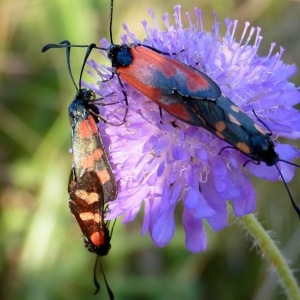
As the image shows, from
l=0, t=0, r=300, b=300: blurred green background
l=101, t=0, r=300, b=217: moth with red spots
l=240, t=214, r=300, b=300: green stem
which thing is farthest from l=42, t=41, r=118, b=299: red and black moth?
l=0, t=0, r=300, b=300: blurred green background

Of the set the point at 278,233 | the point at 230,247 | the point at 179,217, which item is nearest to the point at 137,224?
the point at 179,217

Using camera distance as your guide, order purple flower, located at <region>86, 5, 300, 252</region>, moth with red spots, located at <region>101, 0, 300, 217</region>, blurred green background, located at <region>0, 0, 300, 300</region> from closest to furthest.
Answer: moth with red spots, located at <region>101, 0, 300, 217</region>, purple flower, located at <region>86, 5, 300, 252</region>, blurred green background, located at <region>0, 0, 300, 300</region>

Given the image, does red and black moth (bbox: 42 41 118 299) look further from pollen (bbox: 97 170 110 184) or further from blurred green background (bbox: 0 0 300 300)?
blurred green background (bbox: 0 0 300 300)

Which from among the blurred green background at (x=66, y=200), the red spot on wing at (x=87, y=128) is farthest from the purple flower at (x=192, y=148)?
the blurred green background at (x=66, y=200)

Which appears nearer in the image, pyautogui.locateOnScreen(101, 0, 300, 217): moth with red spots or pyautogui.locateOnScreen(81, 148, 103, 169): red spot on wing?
pyautogui.locateOnScreen(101, 0, 300, 217): moth with red spots

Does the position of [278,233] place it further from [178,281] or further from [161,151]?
[161,151]
